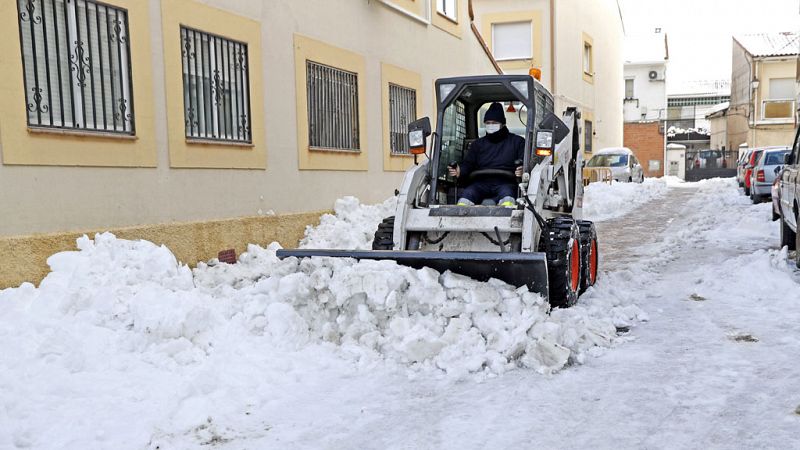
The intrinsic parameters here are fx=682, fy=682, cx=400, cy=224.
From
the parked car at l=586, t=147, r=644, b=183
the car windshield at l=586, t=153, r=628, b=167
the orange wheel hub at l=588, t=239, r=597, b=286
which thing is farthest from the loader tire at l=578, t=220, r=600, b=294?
the car windshield at l=586, t=153, r=628, b=167

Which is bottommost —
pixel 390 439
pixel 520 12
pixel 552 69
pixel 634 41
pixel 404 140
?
pixel 390 439

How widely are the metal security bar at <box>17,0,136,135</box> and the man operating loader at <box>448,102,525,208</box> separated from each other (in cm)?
369

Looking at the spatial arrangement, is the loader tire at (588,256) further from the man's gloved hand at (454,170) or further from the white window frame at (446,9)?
the white window frame at (446,9)

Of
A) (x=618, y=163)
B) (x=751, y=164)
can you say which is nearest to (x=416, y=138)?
(x=751, y=164)

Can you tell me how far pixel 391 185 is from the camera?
13125 mm

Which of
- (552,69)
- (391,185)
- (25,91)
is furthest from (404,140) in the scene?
(552,69)

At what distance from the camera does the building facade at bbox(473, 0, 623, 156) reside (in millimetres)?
23547

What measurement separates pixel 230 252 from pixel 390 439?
5478mm

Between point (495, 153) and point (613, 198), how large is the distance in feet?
40.9

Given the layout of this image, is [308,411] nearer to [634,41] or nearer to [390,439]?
[390,439]

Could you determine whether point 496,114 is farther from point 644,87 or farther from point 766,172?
point 644,87

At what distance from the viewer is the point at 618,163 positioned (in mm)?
25484

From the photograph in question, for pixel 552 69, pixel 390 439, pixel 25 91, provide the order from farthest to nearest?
pixel 552 69 < pixel 25 91 < pixel 390 439

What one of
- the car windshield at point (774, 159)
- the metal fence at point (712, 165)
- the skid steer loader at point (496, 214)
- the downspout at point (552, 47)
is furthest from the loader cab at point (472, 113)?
the metal fence at point (712, 165)
